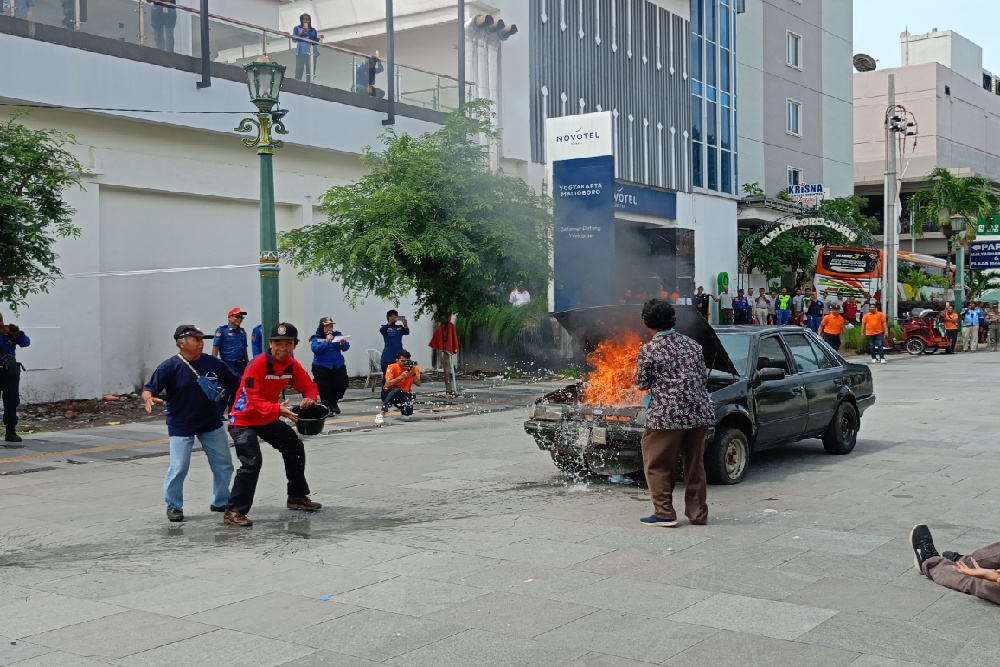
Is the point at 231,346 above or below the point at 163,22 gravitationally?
below

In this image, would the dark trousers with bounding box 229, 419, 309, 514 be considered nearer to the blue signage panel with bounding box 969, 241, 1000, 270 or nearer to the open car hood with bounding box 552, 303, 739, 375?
the open car hood with bounding box 552, 303, 739, 375

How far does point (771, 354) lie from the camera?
403 inches

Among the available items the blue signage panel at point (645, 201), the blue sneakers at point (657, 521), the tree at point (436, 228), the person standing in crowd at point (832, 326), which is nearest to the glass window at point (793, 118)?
the blue signage panel at point (645, 201)

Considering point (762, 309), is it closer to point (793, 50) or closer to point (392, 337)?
point (793, 50)

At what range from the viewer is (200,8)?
18.7 meters

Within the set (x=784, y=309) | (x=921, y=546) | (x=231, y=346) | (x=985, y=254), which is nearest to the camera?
(x=921, y=546)

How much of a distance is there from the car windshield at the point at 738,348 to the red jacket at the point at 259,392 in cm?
421

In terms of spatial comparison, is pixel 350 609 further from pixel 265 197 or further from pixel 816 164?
pixel 816 164

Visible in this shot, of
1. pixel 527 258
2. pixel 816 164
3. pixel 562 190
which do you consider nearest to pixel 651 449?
pixel 527 258

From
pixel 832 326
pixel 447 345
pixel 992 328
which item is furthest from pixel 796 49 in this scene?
pixel 447 345

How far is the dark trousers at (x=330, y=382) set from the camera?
50.6 feet

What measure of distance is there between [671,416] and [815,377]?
12.4 ft

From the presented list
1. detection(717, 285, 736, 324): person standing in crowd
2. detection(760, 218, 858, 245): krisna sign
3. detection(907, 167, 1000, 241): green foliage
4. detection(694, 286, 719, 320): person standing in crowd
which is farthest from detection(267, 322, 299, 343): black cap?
detection(907, 167, 1000, 241): green foliage

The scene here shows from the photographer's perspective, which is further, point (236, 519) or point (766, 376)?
point (766, 376)
